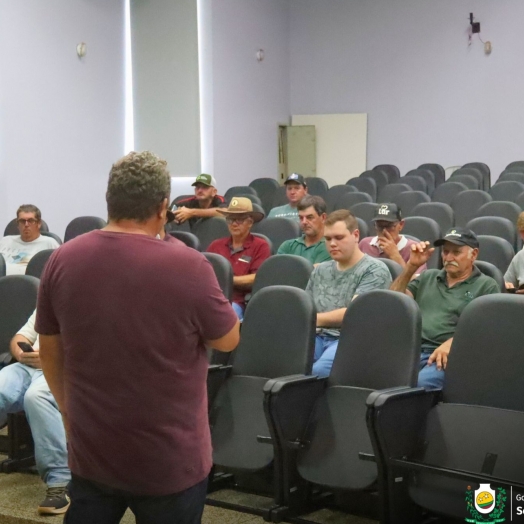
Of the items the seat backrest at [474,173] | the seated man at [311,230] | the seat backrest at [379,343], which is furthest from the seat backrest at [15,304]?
the seat backrest at [474,173]

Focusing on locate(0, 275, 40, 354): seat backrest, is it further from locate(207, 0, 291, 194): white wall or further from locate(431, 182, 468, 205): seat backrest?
locate(207, 0, 291, 194): white wall

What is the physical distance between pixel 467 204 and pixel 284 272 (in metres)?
3.04

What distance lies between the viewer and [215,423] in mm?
3188

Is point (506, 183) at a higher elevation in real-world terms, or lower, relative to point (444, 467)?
higher

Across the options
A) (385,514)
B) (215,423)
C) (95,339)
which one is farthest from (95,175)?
(95,339)

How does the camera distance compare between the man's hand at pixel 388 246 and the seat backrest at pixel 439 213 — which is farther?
the seat backrest at pixel 439 213

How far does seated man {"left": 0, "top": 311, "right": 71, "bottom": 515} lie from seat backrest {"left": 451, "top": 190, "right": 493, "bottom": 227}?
13.1 ft

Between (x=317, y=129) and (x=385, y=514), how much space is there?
9757mm

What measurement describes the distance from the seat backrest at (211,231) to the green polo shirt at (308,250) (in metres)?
0.99

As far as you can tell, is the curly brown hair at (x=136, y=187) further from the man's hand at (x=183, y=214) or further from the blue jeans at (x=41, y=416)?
the man's hand at (x=183, y=214)

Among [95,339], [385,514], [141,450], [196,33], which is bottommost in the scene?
[385,514]

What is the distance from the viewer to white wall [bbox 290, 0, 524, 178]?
35.8 feet

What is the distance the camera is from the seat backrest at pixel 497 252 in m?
4.25

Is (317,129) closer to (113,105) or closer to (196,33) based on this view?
(196,33)
